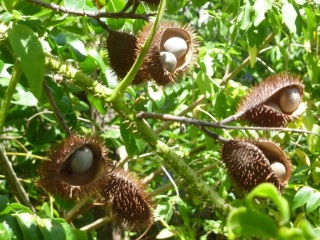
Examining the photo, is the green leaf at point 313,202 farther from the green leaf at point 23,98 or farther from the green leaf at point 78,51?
the green leaf at point 23,98

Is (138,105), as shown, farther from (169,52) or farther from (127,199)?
(127,199)

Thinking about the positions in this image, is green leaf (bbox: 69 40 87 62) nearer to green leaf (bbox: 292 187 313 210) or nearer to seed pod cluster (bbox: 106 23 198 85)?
seed pod cluster (bbox: 106 23 198 85)

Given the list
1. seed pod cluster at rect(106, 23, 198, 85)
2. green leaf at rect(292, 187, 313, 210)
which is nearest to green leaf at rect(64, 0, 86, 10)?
seed pod cluster at rect(106, 23, 198, 85)

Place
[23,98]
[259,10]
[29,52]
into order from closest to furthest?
[29,52] < [259,10] < [23,98]

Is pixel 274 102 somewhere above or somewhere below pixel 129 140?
above

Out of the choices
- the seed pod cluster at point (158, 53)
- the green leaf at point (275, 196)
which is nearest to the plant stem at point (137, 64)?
the seed pod cluster at point (158, 53)

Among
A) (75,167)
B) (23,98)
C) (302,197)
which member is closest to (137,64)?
(75,167)
